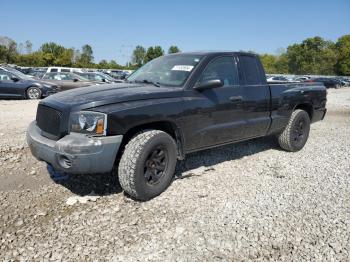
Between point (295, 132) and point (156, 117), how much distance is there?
352 cm

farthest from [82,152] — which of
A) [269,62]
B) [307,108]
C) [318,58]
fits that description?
[269,62]

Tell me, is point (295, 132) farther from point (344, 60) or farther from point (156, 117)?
point (344, 60)

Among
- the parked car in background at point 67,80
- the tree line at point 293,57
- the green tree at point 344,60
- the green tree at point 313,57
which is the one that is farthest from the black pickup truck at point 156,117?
the green tree at point 313,57

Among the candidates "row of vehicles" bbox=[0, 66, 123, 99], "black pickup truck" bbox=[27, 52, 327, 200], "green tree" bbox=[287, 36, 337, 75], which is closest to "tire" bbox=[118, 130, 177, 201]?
"black pickup truck" bbox=[27, 52, 327, 200]

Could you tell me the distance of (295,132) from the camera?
6500 mm

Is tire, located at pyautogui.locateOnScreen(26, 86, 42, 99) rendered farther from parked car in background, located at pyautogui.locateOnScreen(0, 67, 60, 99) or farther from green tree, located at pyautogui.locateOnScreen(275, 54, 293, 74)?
green tree, located at pyautogui.locateOnScreen(275, 54, 293, 74)

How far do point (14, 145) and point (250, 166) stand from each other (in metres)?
4.09

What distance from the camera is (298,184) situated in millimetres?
4789

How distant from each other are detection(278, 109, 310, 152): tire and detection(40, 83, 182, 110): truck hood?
2844 mm

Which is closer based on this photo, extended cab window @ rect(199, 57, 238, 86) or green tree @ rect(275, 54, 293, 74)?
extended cab window @ rect(199, 57, 238, 86)

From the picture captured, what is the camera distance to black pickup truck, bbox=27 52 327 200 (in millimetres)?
3656

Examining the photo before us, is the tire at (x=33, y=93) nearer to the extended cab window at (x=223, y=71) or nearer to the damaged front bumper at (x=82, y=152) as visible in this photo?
the extended cab window at (x=223, y=71)

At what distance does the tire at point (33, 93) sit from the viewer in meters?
14.8

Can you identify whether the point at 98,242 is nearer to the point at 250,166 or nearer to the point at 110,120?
the point at 110,120
